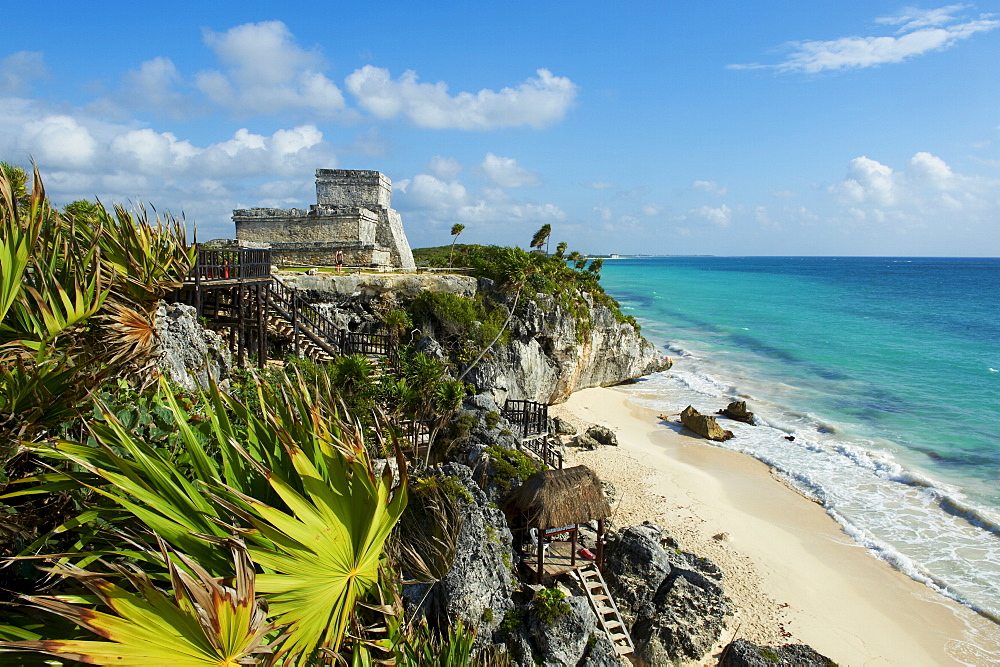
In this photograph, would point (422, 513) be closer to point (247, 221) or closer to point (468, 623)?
point (468, 623)

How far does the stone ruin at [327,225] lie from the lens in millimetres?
26484

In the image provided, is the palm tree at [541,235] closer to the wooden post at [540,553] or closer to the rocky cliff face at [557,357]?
the rocky cliff face at [557,357]

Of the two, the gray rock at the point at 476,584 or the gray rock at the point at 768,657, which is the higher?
the gray rock at the point at 476,584

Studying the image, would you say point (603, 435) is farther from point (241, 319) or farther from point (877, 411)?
point (877, 411)

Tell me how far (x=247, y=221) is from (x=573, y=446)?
18621mm

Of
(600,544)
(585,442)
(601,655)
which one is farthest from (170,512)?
(585,442)

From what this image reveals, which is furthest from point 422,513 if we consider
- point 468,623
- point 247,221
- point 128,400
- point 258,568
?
point 247,221

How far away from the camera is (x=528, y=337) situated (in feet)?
85.7

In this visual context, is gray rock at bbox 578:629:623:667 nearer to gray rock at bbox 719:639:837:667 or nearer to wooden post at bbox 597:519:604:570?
wooden post at bbox 597:519:604:570

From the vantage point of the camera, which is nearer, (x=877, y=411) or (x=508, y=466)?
(x=508, y=466)

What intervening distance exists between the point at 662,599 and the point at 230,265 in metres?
13.2

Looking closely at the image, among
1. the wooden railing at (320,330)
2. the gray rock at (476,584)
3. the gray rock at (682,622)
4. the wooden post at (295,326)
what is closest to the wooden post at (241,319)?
the wooden railing at (320,330)

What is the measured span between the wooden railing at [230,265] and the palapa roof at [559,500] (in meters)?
9.45

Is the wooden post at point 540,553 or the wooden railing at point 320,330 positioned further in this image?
the wooden railing at point 320,330
